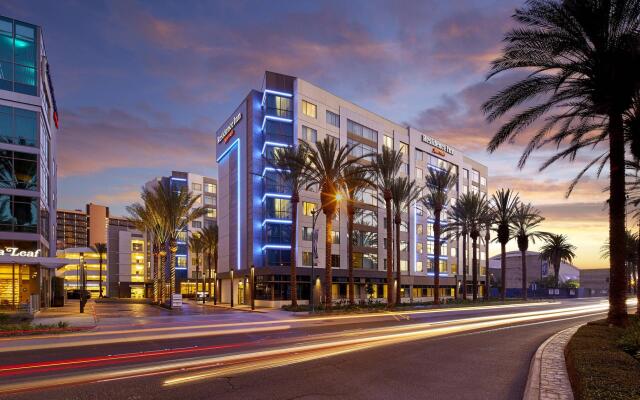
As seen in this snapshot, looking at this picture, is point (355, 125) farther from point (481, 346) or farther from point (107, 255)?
point (107, 255)

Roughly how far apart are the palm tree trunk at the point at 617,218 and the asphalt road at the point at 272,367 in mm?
3840

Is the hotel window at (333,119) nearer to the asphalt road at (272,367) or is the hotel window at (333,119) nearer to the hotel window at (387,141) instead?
the hotel window at (387,141)

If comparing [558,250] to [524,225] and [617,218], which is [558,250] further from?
[617,218]

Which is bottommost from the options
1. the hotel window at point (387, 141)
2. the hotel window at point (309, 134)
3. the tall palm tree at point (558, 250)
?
the tall palm tree at point (558, 250)

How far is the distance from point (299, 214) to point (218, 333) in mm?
39270

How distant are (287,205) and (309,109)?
1300 centimetres

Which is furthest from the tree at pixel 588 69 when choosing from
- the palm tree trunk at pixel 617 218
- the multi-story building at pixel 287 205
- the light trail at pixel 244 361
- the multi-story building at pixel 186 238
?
the multi-story building at pixel 186 238

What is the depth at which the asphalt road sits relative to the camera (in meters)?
11.2

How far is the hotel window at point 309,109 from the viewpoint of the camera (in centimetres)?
6490

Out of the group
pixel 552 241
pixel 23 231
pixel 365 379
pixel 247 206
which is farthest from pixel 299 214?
pixel 552 241

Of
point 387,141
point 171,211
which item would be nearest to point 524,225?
point 387,141

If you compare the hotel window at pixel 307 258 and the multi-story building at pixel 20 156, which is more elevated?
the multi-story building at pixel 20 156

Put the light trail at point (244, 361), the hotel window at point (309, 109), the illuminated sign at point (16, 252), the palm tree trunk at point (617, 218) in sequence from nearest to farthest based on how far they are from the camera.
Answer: the light trail at point (244, 361), the palm tree trunk at point (617, 218), the illuminated sign at point (16, 252), the hotel window at point (309, 109)

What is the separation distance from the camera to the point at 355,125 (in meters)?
74.1
